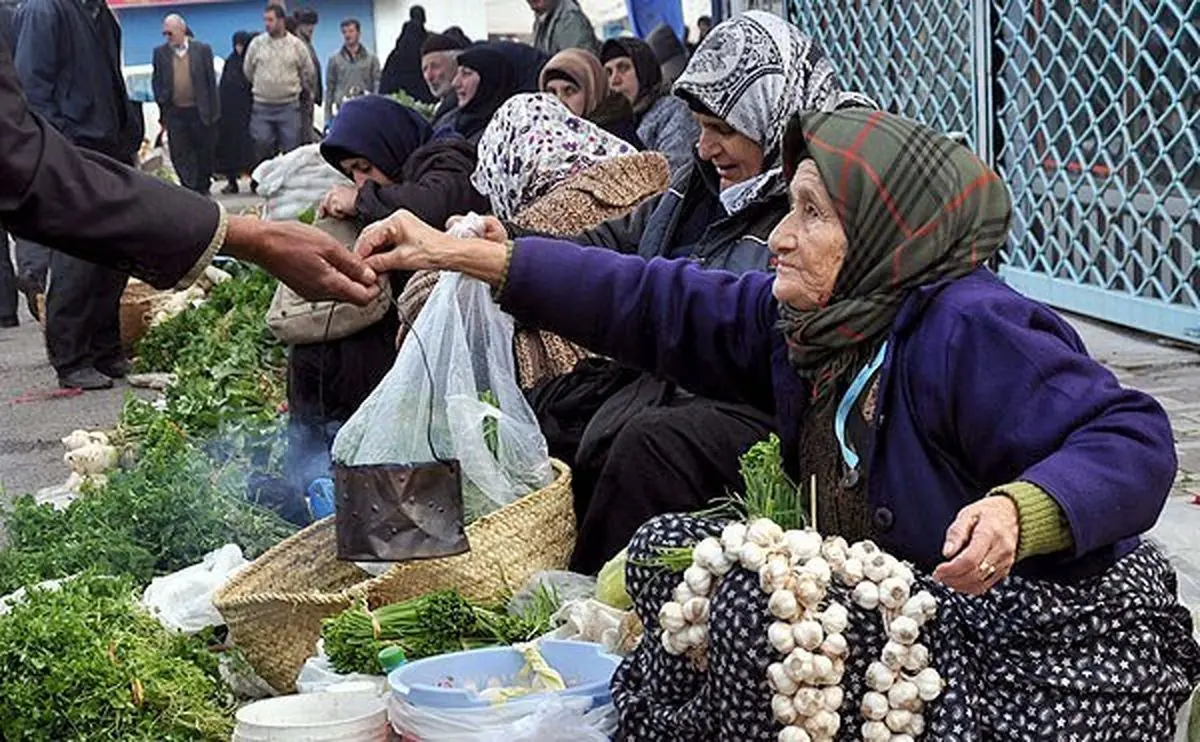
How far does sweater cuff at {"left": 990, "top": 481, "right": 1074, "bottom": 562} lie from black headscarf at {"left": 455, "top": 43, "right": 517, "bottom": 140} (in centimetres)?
617

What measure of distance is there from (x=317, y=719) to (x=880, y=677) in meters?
1.32

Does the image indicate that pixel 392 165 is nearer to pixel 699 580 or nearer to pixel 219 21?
pixel 699 580

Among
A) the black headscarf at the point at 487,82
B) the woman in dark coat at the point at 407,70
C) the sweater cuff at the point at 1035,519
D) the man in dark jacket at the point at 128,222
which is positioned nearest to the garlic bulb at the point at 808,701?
the sweater cuff at the point at 1035,519

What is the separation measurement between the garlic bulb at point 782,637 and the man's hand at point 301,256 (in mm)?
1202

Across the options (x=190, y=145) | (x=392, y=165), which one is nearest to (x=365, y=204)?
(x=392, y=165)

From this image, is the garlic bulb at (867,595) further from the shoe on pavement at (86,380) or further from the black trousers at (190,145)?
the black trousers at (190,145)

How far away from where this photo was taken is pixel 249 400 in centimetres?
691

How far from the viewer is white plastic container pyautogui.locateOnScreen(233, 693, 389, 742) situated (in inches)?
137

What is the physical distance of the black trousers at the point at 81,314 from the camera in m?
8.98

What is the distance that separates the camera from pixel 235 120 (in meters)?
21.4

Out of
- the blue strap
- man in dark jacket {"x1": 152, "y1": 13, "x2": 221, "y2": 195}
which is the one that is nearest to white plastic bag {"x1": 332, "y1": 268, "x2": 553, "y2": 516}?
the blue strap

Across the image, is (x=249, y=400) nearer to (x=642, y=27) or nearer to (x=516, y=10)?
(x=642, y=27)

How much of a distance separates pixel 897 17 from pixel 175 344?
3901mm

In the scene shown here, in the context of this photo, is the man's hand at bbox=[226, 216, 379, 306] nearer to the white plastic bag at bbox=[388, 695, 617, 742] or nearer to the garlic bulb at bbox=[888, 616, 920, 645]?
the white plastic bag at bbox=[388, 695, 617, 742]
